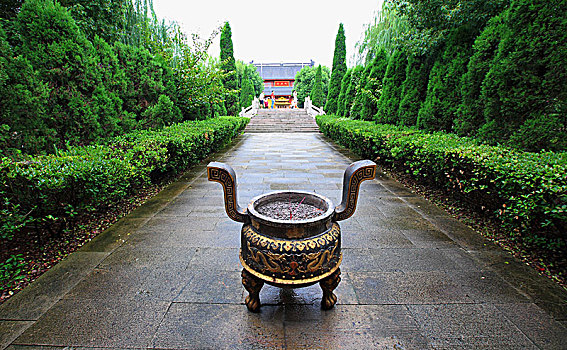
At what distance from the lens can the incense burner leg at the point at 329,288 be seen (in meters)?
1.95

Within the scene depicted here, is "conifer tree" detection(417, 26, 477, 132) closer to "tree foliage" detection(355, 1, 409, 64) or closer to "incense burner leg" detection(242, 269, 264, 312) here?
"tree foliage" detection(355, 1, 409, 64)

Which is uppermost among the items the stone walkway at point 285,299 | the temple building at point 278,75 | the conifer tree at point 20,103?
the temple building at point 278,75

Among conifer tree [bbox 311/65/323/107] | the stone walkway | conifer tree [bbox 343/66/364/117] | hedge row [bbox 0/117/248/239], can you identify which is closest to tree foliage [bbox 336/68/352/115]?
conifer tree [bbox 343/66/364/117]

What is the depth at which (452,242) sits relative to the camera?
3.07m

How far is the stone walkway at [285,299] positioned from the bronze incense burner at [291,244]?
0.26 m

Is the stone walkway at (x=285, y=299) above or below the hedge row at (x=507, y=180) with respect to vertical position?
below

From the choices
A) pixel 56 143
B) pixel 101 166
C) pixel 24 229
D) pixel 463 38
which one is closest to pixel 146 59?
pixel 56 143

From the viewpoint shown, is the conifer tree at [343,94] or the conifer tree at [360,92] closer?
the conifer tree at [360,92]

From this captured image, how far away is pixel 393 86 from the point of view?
8.68 meters

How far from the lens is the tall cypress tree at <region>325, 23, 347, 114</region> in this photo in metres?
18.5

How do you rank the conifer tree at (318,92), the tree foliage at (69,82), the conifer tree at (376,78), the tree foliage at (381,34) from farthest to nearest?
the conifer tree at (318,92), the conifer tree at (376,78), the tree foliage at (381,34), the tree foliage at (69,82)

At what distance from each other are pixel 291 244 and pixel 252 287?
0.50 m

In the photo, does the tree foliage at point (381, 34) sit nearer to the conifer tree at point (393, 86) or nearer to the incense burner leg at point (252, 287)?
the conifer tree at point (393, 86)

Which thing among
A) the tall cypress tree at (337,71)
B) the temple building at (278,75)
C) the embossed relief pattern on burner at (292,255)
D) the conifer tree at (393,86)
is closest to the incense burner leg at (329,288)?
the embossed relief pattern on burner at (292,255)
